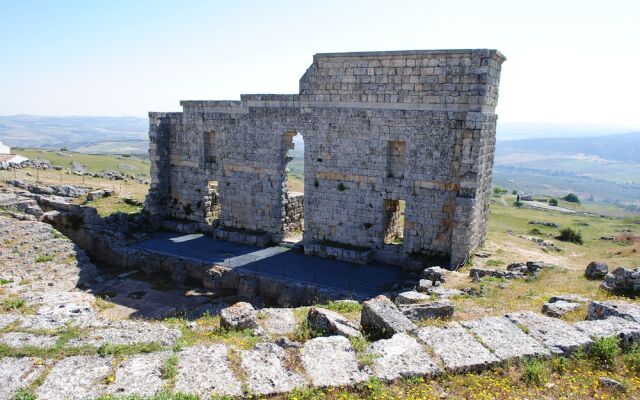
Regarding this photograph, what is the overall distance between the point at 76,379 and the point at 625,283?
38.1 ft

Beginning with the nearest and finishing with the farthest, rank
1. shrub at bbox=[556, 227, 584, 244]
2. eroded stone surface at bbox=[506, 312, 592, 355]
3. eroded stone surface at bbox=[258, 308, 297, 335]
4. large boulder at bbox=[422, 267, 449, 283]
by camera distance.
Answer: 1. eroded stone surface at bbox=[506, 312, 592, 355]
2. eroded stone surface at bbox=[258, 308, 297, 335]
3. large boulder at bbox=[422, 267, 449, 283]
4. shrub at bbox=[556, 227, 584, 244]

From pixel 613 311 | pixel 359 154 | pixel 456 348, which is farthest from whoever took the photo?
pixel 359 154

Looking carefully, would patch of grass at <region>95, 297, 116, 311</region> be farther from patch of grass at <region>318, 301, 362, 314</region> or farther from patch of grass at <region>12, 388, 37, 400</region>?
patch of grass at <region>12, 388, 37, 400</region>

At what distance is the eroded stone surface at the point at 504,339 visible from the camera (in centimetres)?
704

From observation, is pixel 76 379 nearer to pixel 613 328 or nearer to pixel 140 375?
pixel 140 375

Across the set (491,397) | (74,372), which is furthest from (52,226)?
(491,397)

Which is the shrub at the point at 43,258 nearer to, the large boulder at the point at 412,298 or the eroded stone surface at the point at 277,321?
the eroded stone surface at the point at 277,321

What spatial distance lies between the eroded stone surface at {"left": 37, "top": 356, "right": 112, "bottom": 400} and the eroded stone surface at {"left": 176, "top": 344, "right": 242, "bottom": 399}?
105cm

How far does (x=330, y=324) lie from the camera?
8.32m

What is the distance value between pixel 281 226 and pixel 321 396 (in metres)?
15.3

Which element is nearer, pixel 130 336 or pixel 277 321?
pixel 130 336

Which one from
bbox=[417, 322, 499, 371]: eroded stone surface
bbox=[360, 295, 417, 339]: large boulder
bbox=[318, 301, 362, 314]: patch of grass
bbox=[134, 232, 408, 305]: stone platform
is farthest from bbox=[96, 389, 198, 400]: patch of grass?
bbox=[134, 232, 408, 305]: stone platform

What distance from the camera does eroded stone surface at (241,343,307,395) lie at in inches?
245

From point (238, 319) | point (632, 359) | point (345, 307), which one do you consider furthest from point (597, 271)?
Answer: point (238, 319)
